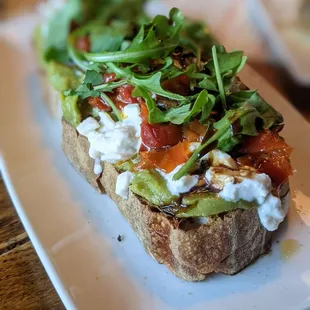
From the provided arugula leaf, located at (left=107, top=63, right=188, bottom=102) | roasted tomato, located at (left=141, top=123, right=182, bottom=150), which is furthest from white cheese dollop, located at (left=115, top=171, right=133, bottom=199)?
arugula leaf, located at (left=107, top=63, right=188, bottom=102)

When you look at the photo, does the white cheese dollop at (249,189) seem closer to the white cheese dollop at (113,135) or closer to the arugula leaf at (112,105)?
the white cheese dollop at (113,135)

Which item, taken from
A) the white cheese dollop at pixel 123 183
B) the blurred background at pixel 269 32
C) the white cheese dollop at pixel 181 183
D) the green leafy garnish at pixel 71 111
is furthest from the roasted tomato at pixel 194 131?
the blurred background at pixel 269 32

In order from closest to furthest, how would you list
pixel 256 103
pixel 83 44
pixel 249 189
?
pixel 249 189
pixel 256 103
pixel 83 44

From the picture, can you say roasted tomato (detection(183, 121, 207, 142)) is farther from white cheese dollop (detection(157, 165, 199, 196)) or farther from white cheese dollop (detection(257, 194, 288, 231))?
white cheese dollop (detection(257, 194, 288, 231))

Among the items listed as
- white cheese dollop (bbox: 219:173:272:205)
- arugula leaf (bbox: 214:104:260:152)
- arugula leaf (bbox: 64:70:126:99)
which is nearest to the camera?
Result: white cheese dollop (bbox: 219:173:272:205)

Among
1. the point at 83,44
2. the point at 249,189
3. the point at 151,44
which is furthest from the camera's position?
the point at 83,44

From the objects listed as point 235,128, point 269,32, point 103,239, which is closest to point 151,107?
point 235,128

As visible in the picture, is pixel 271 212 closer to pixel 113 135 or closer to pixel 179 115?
pixel 179 115
